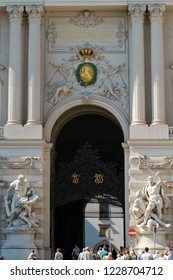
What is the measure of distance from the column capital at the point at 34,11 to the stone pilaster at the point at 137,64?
4.24m

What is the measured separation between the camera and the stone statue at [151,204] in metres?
33.8

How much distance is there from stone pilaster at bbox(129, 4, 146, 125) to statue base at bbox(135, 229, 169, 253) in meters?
5.10

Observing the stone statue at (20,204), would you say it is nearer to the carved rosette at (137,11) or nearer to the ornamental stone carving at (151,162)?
the ornamental stone carving at (151,162)

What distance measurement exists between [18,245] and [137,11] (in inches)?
478

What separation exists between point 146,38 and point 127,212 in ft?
27.3

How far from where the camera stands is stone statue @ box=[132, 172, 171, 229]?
33.8 meters

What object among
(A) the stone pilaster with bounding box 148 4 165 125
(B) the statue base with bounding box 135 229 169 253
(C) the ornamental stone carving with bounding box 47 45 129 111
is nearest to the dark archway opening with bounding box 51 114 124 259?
(C) the ornamental stone carving with bounding box 47 45 129 111

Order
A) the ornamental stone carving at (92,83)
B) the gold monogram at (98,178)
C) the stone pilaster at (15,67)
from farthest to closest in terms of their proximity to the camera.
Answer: the gold monogram at (98,178) < the ornamental stone carving at (92,83) < the stone pilaster at (15,67)

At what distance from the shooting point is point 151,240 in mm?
33812

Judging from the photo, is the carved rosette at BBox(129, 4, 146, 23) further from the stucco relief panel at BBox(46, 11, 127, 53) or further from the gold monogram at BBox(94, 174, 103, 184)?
the gold monogram at BBox(94, 174, 103, 184)

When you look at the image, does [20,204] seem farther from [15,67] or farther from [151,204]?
[15,67]

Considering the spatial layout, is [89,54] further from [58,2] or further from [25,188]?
[25,188]

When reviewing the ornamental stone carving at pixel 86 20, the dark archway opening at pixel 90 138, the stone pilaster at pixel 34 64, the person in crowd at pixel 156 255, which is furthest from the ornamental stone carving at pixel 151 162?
the dark archway opening at pixel 90 138

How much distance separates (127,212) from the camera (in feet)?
116
